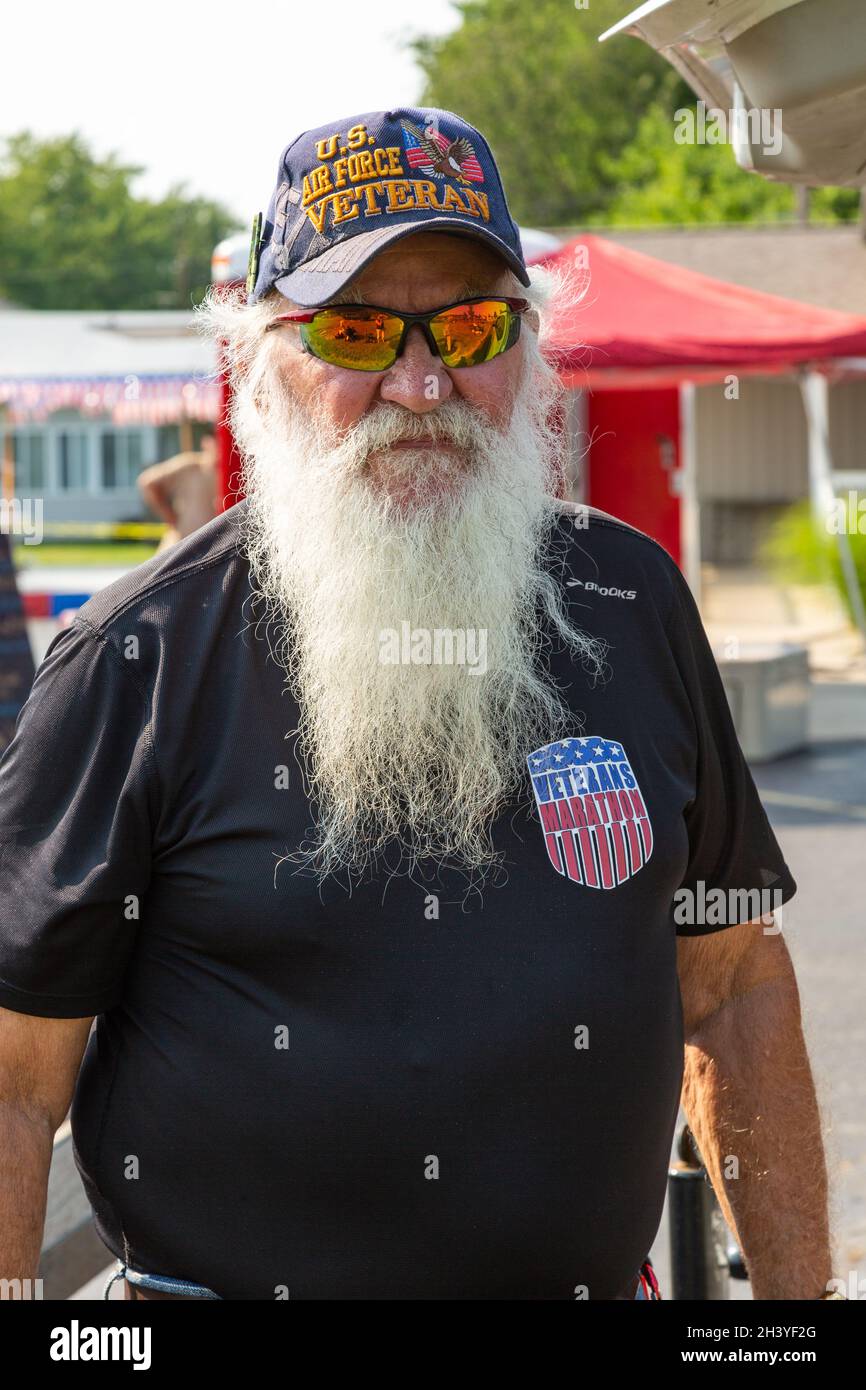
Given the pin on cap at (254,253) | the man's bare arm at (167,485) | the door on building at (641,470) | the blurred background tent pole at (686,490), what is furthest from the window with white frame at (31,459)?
the pin on cap at (254,253)

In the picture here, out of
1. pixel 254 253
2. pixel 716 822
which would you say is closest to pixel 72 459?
pixel 254 253

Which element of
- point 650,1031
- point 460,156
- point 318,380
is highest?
point 460,156

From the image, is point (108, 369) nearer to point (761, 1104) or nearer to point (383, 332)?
point (383, 332)

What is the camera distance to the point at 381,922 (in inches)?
70.9

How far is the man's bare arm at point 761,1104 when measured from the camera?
2.13 metres

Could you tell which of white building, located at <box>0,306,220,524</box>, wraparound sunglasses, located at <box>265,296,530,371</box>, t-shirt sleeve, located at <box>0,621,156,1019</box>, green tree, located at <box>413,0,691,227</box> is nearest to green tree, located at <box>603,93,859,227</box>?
green tree, located at <box>413,0,691,227</box>

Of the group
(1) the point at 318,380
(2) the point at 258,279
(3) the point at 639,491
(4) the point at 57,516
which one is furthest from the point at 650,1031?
(4) the point at 57,516

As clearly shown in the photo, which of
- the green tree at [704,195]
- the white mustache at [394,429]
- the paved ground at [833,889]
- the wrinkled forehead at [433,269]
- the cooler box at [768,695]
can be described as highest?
the green tree at [704,195]

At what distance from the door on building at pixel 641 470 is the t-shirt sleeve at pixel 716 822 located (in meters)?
11.1

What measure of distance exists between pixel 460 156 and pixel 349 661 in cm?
67

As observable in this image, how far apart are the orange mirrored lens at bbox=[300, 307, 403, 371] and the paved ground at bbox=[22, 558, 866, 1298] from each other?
1057mm

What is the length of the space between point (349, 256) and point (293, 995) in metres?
0.88

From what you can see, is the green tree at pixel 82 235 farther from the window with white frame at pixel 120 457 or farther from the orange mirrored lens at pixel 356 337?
the orange mirrored lens at pixel 356 337
